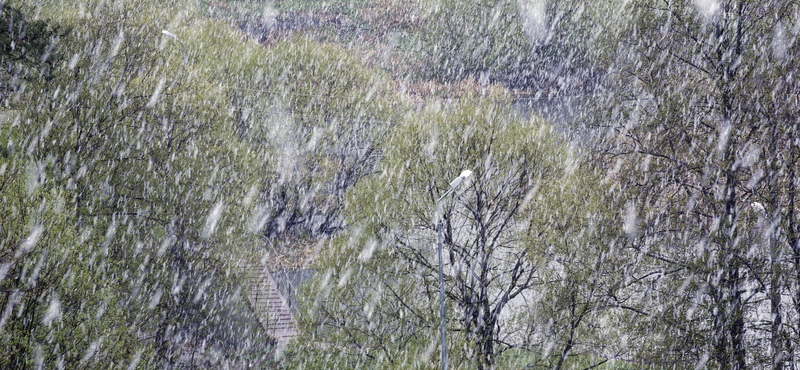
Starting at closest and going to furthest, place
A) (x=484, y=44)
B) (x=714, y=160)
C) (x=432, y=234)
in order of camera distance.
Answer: (x=714, y=160)
(x=432, y=234)
(x=484, y=44)

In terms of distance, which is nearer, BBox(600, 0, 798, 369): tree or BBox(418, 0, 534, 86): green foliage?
BBox(600, 0, 798, 369): tree

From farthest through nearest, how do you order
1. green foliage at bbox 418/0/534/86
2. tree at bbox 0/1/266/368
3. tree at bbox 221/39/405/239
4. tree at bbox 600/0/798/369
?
green foliage at bbox 418/0/534/86, tree at bbox 221/39/405/239, tree at bbox 0/1/266/368, tree at bbox 600/0/798/369

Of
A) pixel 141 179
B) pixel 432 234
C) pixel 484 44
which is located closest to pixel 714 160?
pixel 432 234

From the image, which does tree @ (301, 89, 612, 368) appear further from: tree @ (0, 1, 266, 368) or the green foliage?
the green foliage

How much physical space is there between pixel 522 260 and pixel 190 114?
476 inches

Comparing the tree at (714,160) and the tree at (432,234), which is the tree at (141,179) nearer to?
the tree at (432,234)

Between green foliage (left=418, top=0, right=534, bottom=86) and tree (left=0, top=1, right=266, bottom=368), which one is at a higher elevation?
green foliage (left=418, top=0, right=534, bottom=86)

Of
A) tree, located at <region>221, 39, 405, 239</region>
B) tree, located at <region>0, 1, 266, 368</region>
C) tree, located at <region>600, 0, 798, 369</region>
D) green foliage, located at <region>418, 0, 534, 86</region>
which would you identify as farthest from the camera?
green foliage, located at <region>418, 0, 534, 86</region>

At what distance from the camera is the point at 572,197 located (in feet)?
45.6

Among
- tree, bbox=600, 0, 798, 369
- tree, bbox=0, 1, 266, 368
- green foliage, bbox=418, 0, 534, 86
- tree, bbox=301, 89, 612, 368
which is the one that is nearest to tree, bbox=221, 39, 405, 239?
tree, bbox=0, 1, 266, 368

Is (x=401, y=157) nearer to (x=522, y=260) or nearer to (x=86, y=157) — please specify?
(x=522, y=260)

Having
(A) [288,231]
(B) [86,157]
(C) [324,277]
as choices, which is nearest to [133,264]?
(B) [86,157]

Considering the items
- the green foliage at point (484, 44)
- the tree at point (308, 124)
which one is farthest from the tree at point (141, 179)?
the green foliage at point (484, 44)

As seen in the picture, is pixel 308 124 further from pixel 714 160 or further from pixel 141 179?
pixel 714 160
